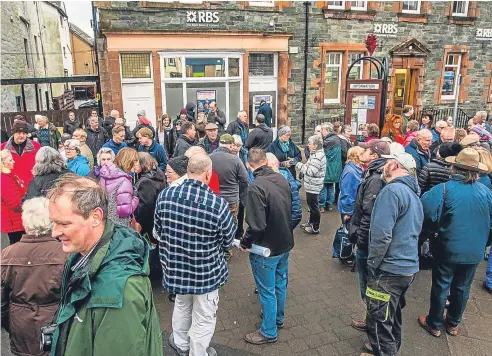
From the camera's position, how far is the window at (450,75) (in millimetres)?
16875

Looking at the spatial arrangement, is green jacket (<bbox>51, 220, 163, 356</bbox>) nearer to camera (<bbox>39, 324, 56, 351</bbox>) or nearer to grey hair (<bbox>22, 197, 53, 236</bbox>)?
camera (<bbox>39, 324, 56, 351</bbox>)

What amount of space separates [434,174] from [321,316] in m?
2.21

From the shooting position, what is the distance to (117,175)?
414cm

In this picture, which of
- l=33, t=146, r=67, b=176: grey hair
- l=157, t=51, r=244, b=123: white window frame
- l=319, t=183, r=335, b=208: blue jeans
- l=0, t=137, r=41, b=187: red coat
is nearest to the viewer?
l=33, t=146, r=67, b=176: grey hair

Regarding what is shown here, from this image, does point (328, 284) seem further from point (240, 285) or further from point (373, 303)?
point (373, 303)

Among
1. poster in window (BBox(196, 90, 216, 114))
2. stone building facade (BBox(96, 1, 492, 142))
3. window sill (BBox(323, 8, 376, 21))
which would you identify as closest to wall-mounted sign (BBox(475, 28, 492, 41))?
stone building facade (BBox(96, 1, 492, 142))

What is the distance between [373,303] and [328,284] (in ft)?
5.49

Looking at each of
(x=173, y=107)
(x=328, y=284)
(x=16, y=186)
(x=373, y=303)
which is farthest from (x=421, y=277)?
(x=173, y=107)

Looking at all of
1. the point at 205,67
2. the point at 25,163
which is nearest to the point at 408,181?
the point at 25,163

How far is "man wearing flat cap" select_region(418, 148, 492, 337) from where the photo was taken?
142 inches

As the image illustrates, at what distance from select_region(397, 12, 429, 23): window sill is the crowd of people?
37.6 ft

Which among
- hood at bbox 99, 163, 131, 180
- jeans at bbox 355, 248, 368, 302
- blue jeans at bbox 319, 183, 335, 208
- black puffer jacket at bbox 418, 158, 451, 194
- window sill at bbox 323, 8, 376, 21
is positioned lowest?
blue jeans at bbox 319, 183, 335, 208

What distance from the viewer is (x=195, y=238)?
10.2ft

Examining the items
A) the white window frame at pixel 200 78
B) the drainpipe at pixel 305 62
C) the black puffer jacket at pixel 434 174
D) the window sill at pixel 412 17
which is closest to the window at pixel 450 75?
the window sill at pixel 412 17
